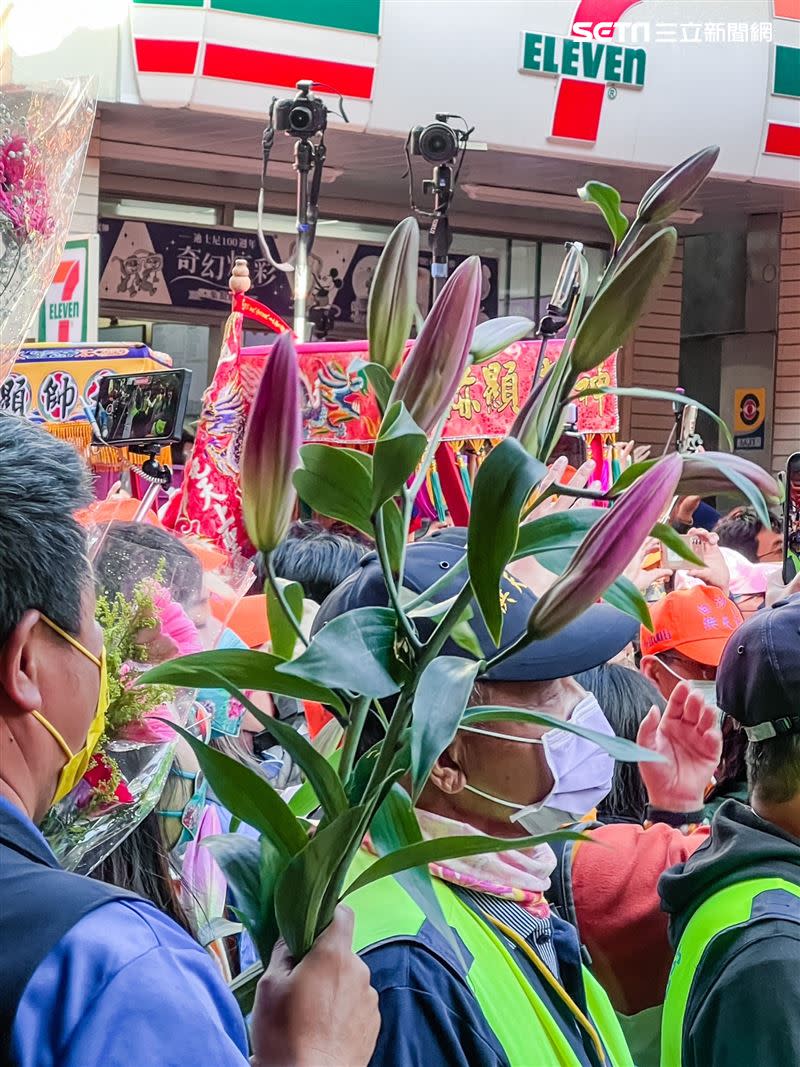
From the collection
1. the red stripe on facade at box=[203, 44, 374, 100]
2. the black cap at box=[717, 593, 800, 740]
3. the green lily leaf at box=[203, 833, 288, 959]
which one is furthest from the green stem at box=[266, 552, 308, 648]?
the red stripe on facade at box=[203, 44, 374, 100]

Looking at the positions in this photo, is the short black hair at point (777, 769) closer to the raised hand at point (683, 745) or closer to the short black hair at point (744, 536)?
the raised hand at point (683, 745)

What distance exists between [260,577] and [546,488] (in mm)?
3411

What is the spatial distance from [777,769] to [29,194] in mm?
1367

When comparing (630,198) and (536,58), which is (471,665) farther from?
(630,198)

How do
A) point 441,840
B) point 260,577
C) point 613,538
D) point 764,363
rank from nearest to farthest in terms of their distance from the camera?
point 613,538 → point 441,840 → point 260,577 → point 764,363

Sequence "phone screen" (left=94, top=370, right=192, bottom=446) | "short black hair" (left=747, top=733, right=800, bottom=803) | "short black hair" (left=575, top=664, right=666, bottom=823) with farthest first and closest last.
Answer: "phone screen" (left=94, top=370, right=192, bottom=446) < "short black hair" (left=575, top=664, right=666, bottom=823) < "short black hair" (left=747, top=733, right=800, bottom=803)

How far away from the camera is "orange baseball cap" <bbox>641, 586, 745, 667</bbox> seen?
12.0 feet

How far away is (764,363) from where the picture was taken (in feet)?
40.2

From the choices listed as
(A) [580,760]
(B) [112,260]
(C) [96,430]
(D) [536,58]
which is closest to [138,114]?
(B) [112,260]

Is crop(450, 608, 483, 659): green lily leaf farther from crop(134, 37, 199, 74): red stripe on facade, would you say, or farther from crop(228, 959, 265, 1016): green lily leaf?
crop(134, 37, 199, 74): red stripe on facade

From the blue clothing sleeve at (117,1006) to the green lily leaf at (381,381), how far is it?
1.48 feet

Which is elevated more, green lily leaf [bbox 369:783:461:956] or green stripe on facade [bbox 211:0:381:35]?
green stripe on facade [bbox 211:0:381:35]

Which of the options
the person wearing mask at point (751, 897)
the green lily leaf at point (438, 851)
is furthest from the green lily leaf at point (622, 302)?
the person wearing mask at point (751, 897)

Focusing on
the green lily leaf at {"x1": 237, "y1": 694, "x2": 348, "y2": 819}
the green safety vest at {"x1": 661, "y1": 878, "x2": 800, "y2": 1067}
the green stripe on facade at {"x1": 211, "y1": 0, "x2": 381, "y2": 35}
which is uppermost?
the green stripe on facade at {"x1": 211, "y1": 0, "x2": 381, "y2": 35}
